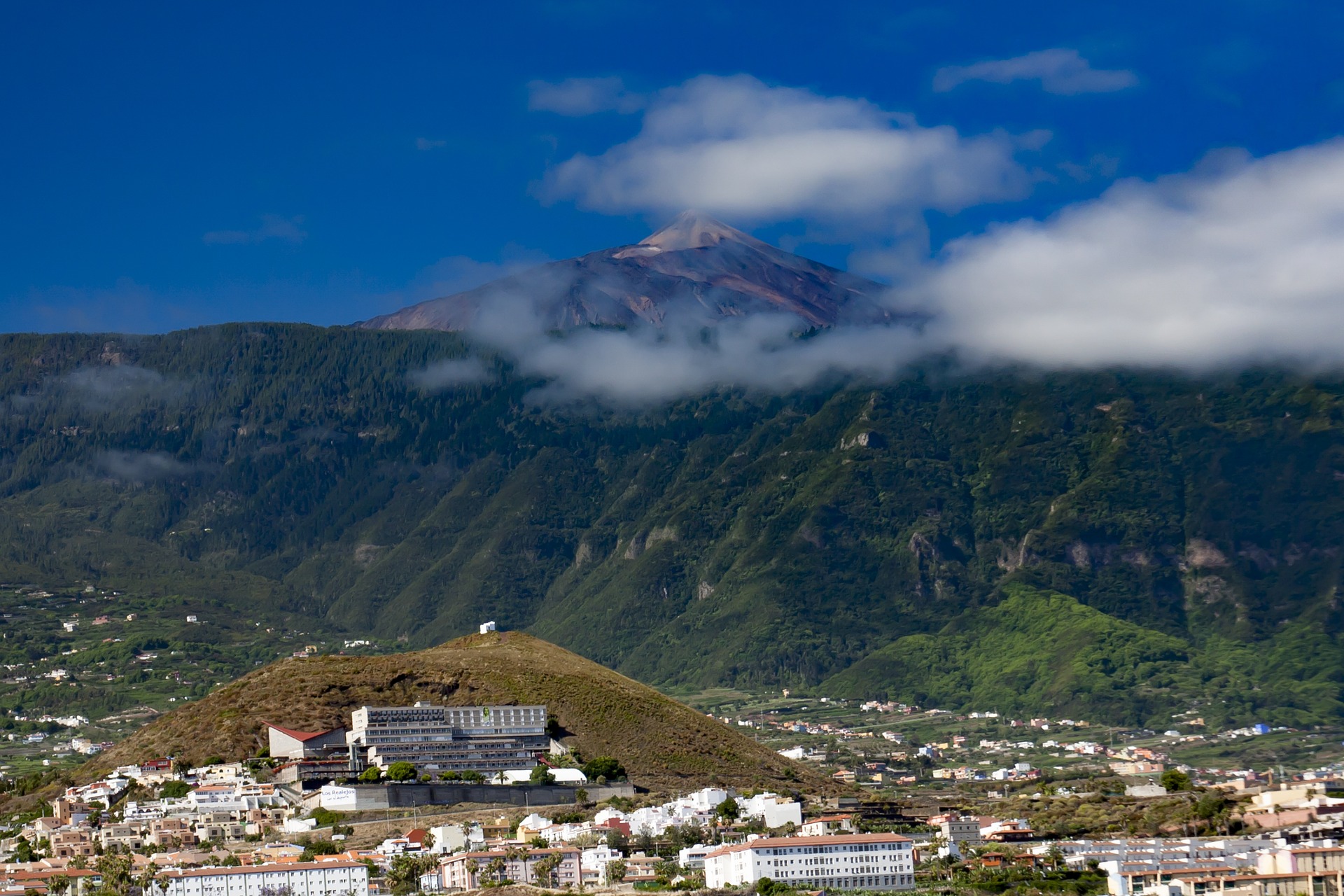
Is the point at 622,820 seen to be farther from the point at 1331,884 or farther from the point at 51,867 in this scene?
the point at 1331,884

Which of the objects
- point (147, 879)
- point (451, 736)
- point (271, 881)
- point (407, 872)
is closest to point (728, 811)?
point (407, 872)

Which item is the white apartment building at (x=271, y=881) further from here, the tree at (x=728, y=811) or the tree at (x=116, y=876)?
the tree at (x=728, y=811)

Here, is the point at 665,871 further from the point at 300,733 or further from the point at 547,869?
the point at 300,733

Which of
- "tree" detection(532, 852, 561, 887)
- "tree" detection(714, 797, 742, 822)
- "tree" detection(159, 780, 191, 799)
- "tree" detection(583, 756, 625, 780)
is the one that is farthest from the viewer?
"tree" detection(583, 756, 625, 780)

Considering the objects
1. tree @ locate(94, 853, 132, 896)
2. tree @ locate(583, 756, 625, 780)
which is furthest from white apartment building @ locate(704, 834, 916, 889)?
tree @ locate(583, 756, 625, 780)

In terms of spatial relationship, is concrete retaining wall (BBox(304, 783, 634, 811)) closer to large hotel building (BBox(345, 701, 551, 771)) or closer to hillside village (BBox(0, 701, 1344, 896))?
hillside village (BBox(0, 701, 1344, 896))

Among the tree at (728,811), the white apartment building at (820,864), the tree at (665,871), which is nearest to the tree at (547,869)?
the tree at (665,871)

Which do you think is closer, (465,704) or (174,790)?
(174,790)

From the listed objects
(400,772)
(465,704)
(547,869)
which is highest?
(465,704)
